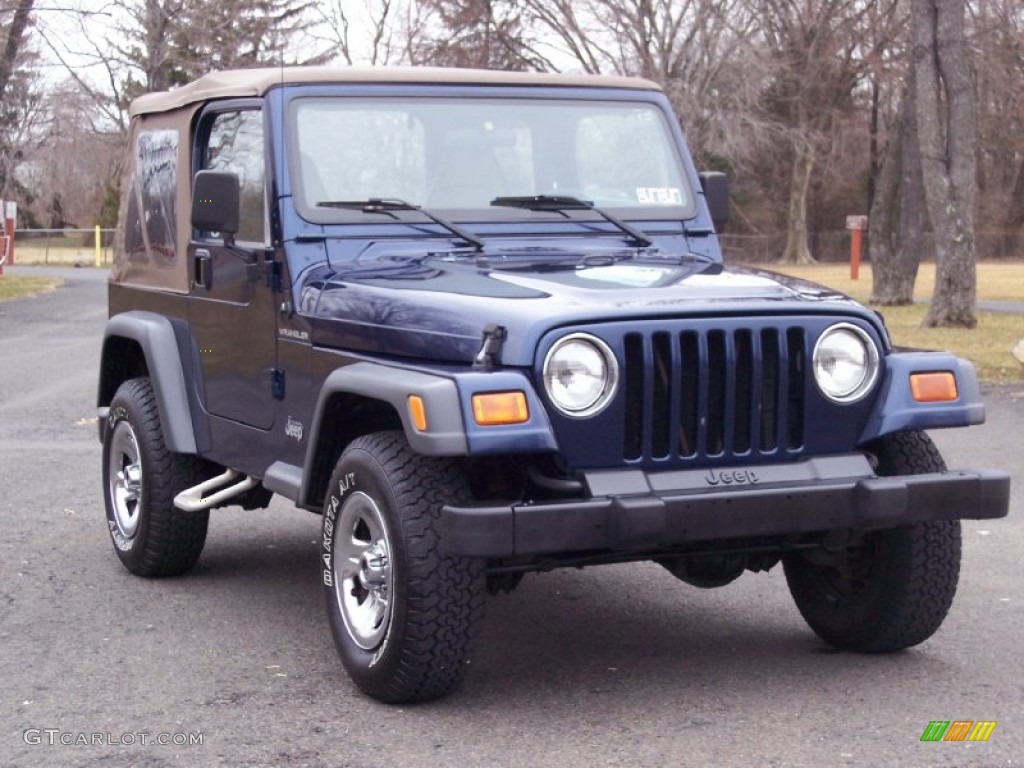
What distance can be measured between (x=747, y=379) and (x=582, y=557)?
0.74 metres

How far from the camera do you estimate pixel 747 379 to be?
4953mm

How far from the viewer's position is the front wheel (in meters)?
4.76

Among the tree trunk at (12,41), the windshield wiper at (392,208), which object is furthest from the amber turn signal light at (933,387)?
the tree trunk at (12,41)

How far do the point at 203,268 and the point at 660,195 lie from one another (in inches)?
73.0

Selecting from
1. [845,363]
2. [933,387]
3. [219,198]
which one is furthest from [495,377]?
[219,198]

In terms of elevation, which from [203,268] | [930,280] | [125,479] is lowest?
A: [930,280]

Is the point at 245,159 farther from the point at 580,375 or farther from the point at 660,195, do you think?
the point at 580,375

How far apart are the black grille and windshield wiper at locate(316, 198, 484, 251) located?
1319mm

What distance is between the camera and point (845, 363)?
508cm

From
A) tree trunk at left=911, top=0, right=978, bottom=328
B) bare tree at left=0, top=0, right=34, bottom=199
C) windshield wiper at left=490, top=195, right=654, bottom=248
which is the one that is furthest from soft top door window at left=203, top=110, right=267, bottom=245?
bare tree at left=0, top=0, right=34, bottom=199

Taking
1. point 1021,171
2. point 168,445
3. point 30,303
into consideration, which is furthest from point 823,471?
point 1021,171

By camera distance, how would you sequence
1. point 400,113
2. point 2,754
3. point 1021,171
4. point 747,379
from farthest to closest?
point 1021,171
point 400,113
point 747,379
point 2,754

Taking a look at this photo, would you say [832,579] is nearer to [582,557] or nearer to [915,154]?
[582,557]

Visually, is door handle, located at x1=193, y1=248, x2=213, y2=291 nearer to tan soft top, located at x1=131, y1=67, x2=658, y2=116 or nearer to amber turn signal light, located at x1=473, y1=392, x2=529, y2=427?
tan soft top, located at x1=131, y1=67, x2=658, y2=116
